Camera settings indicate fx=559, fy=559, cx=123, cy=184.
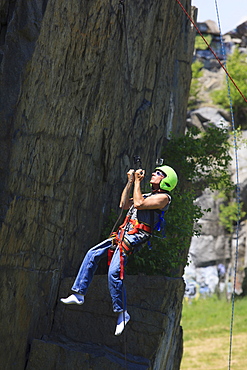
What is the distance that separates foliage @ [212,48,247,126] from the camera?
3697 cm

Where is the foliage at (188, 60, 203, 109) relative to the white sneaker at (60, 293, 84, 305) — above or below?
above

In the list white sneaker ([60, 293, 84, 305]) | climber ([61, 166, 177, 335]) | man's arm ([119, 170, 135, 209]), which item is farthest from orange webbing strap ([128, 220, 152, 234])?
white sneaker ([60, 293, 84, 305])

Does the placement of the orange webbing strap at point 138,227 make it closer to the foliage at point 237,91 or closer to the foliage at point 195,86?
the foliage at point 195,86

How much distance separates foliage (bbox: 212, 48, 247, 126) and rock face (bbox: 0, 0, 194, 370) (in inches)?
1024

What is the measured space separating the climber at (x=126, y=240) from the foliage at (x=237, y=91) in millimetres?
29292

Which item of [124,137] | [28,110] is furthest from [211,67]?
[28,110]

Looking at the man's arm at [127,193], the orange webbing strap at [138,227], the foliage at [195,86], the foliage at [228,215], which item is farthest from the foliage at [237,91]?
the orange webbing strap at [138,227]

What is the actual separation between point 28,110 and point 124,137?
11.0ft

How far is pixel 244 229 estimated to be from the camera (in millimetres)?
30734

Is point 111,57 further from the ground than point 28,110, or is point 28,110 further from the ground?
point 111,57

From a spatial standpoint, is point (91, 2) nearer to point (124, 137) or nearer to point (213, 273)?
point (124, 137)

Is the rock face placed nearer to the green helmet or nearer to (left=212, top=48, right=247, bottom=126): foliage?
the green helmet

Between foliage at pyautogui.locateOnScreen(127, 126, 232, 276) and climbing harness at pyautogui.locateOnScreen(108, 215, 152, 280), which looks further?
foliage at pyautogui.locateOnScreen(127, 126, 232, 276)

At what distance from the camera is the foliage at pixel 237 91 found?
37.0 metres
